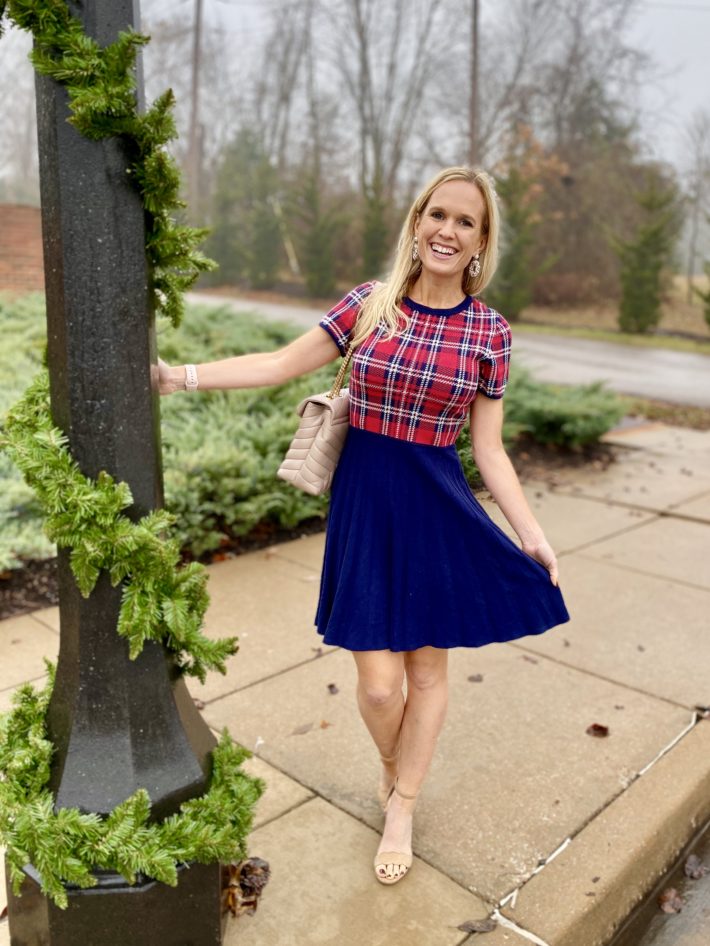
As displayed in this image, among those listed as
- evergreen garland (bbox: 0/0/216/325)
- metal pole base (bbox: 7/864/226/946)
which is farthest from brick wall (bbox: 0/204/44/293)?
metal pole base (bbox: 7/864/226/946)

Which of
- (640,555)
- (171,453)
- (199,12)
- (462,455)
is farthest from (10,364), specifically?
(199,12)

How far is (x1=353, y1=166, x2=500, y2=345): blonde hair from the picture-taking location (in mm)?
2283

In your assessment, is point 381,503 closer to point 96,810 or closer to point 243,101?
point 96,810

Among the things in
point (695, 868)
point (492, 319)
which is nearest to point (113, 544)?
point (492, 319)

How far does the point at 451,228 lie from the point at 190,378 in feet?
2.53

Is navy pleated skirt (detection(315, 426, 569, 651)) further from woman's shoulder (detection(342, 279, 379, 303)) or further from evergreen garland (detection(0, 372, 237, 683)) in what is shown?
evergreen garland (detection(0, 372, 237, 683))

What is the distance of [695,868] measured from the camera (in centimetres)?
277

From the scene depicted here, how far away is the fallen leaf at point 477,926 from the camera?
226cm

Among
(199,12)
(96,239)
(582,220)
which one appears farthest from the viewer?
(582,220)

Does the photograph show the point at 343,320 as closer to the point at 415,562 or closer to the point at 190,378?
the point at 190,378

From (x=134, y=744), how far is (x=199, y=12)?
26940 mm

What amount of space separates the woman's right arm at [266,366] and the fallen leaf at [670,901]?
6.25ft

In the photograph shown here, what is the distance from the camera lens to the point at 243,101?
34.3m

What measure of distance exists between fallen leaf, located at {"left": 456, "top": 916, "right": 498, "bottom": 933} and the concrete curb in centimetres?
2
